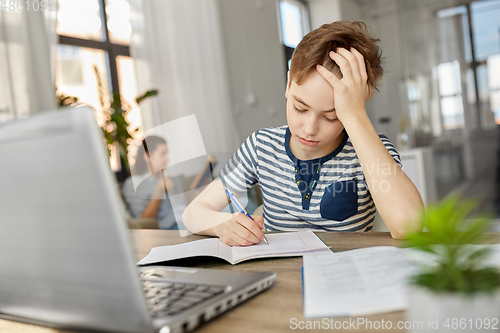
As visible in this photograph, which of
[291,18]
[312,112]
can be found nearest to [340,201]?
[312,112]

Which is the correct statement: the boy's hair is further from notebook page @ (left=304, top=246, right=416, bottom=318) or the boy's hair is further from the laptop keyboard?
the laptop keyboard

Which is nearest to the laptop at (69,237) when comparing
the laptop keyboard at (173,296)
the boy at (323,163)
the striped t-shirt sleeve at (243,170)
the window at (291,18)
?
the laptop keyboard at (173,296)

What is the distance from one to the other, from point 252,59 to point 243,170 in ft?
5.88

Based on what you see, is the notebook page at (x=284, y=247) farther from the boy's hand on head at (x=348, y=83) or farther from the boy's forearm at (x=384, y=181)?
the boy's hand on head at (x=348, y=83)

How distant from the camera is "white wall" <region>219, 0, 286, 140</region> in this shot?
2084mm

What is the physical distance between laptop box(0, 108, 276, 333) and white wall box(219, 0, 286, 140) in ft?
5.21

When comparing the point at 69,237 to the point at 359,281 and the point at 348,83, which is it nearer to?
the point at 359,281

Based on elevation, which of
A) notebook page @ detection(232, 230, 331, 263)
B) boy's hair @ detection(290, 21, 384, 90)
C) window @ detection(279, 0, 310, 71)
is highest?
window @ detection(279, 0, 310, 71)

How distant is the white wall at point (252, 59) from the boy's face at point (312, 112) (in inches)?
37.8

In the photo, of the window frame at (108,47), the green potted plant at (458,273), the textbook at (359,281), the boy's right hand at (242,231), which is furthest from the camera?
the window frame at (108,47)

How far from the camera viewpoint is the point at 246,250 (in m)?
0.68

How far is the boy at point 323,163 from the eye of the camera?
78 centimetres

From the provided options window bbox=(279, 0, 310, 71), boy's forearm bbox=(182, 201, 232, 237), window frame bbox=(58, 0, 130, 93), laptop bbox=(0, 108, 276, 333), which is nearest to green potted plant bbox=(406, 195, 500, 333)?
laptop bbox=(0, 108, 276, 333)

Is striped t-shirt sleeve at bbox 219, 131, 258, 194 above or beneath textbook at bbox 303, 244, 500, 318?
above
